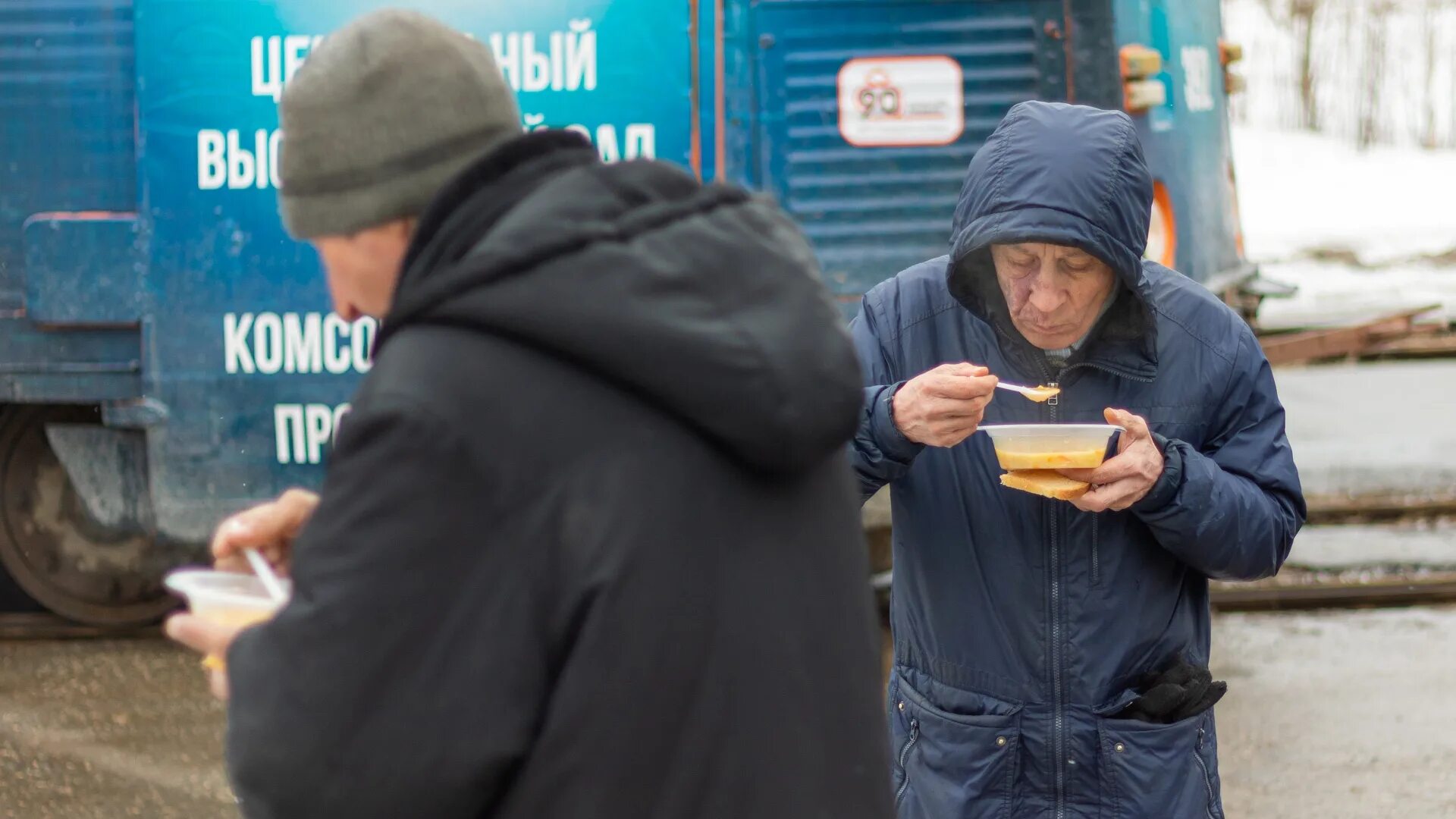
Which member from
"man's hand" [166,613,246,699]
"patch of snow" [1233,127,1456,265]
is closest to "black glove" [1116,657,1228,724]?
"man's hand" [166,613,246,699]

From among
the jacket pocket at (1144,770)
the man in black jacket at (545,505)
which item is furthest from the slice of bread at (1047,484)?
the man in black jacket at (545,505)

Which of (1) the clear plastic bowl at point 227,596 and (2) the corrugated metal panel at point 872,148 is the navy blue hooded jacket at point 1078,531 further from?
A: (2) the corrugated metal panel at point 872,148

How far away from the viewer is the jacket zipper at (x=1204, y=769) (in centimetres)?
248

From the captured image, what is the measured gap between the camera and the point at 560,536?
1401 mm

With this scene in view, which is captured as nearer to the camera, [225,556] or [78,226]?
[225,556]

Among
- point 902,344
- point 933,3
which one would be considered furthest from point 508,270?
point 933,3

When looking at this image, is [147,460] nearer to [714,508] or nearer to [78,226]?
[78,226]

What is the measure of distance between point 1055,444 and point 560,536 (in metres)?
1.12

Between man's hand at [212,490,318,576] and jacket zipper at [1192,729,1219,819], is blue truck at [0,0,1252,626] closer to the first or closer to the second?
Answer: jacket zipper at [1192,729,1219,819]

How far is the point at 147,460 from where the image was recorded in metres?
5.81

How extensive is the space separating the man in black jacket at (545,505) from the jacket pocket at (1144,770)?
3.33 ft

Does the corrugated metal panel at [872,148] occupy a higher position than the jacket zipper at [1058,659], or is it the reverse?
the corrugated metal panel at [872,148]

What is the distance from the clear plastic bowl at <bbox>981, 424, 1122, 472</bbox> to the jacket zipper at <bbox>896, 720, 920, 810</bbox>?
1.52 feet

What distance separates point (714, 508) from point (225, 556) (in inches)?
22.7
